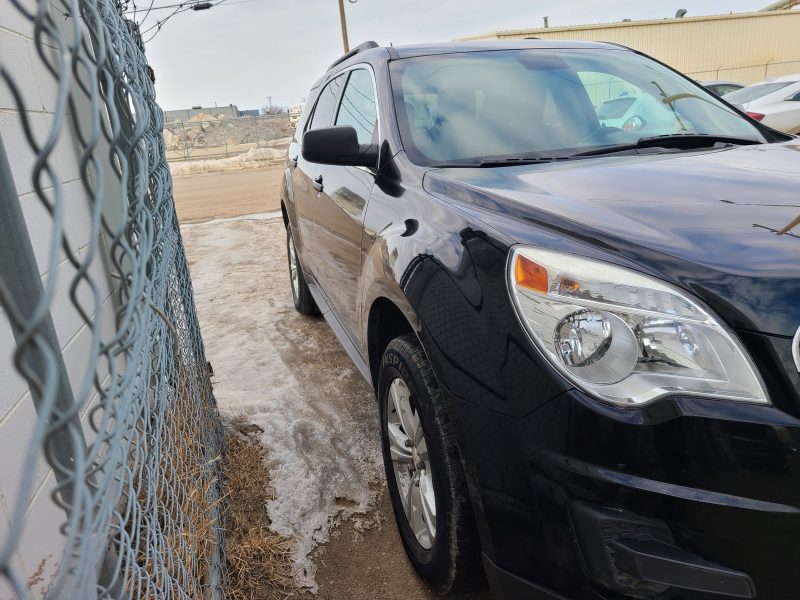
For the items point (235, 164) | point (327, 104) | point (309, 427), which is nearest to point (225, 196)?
point (327, 104)

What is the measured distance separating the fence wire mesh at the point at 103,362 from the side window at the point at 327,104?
4.73ft

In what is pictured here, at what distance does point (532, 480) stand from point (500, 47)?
7.88ft

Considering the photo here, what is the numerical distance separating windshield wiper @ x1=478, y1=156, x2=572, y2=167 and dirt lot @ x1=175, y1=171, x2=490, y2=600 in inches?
58.7

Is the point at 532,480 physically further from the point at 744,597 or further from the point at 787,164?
the point at 787,164

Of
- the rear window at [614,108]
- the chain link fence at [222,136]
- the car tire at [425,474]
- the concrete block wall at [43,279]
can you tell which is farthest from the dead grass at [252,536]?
the chain link fence at [222,136]

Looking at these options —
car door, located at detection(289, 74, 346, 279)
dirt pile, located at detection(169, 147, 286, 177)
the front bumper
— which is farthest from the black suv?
dirt pile, located at detection(169, 147, 286, 177)

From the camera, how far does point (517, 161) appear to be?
2293 millimetres

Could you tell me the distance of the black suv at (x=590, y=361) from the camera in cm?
122

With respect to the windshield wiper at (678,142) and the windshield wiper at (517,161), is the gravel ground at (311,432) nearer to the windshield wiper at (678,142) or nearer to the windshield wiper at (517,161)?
the windshield wiper at (517,161)

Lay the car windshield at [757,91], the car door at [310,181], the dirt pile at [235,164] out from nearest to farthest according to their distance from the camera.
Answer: the car door at [310,181] → the car windshield at [757,91] → the dirt pile at [235,164]

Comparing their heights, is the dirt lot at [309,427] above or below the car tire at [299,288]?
below

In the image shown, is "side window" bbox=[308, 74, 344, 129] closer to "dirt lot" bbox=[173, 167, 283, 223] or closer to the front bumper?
the front bumper

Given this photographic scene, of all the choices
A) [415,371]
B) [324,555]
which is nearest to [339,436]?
[324,555]

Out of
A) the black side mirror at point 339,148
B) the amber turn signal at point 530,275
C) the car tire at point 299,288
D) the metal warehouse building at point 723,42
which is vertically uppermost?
the metal warehouse building at point 723,42
